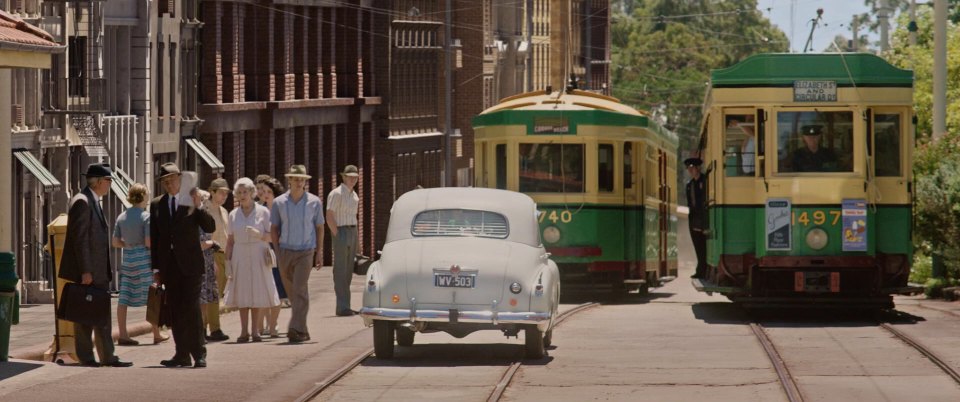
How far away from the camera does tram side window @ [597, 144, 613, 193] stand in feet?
106

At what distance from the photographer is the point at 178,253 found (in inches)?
756

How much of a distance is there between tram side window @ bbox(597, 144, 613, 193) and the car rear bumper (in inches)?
482

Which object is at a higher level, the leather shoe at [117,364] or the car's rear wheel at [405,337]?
the car's rear wheel at [405,337]

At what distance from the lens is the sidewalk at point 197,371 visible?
57.5ft

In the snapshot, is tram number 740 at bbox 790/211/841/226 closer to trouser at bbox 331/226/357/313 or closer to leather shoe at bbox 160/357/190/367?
trouser at bbox 331/226/357/313

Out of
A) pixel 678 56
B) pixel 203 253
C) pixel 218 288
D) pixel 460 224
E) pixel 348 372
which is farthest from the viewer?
pixel 678 56

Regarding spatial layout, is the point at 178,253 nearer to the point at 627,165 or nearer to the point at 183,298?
the point at 183,298

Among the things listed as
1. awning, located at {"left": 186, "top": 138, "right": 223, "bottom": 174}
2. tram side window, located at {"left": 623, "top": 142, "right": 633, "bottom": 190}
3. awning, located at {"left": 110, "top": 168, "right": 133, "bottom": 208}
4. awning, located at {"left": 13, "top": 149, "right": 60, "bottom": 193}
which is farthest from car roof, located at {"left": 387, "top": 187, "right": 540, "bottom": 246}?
awning, located at {"left": 186, "top": 138, "right": 223, "bottom": 174}

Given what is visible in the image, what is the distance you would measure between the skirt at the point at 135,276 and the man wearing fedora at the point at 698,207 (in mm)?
10086

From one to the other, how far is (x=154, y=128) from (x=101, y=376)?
25.5m

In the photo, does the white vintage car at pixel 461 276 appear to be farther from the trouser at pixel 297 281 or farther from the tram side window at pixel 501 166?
the tram side window at pixel 501 166

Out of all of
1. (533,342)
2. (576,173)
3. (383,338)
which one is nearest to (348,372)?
(383,338)

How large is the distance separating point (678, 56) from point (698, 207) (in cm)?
11027

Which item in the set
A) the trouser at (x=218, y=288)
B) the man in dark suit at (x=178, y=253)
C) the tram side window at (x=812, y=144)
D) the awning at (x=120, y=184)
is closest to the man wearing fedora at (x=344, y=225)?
the trouser at (x=218, y=288)
